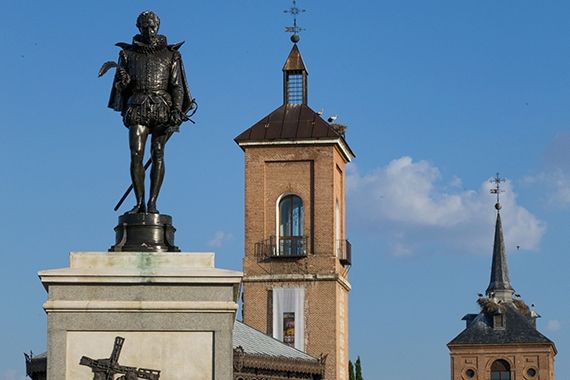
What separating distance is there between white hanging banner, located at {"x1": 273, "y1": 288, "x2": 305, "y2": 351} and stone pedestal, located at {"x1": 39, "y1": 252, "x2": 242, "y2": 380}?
196ft

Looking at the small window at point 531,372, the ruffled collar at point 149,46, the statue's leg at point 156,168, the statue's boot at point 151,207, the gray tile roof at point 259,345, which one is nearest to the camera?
the statue's boot at point 151,207

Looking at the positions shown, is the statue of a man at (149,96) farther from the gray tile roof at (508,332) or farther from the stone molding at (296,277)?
the gray tile roof at (508,332)

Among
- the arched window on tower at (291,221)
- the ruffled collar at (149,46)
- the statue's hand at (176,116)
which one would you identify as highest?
the arched window on tower at (291,221)

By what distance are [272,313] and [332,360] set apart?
353cm

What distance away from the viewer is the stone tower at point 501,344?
438 feet

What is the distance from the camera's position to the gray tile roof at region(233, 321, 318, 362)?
194 feet

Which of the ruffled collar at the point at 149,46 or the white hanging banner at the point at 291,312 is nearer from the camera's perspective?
the ruffled collar at the point at 149,46

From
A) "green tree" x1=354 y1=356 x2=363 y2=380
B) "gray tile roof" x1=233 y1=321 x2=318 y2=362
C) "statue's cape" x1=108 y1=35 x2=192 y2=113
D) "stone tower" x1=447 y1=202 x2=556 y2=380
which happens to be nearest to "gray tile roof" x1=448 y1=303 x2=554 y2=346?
"stone tower" x1=447 y1=202 x2=556 y2=380

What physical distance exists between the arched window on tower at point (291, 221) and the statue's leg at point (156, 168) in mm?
60728

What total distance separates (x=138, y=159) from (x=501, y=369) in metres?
125

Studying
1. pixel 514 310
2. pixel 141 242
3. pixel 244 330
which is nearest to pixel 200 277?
pixel 141 242

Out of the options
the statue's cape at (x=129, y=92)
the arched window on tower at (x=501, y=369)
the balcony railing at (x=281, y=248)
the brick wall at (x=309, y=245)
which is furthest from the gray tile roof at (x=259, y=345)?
the arched window on tower at (x=501, y=369)

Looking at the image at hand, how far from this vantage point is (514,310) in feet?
441

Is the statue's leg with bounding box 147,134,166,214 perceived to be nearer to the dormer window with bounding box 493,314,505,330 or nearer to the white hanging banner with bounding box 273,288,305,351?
the white hanging banner with bounding box 273,288,305,351
